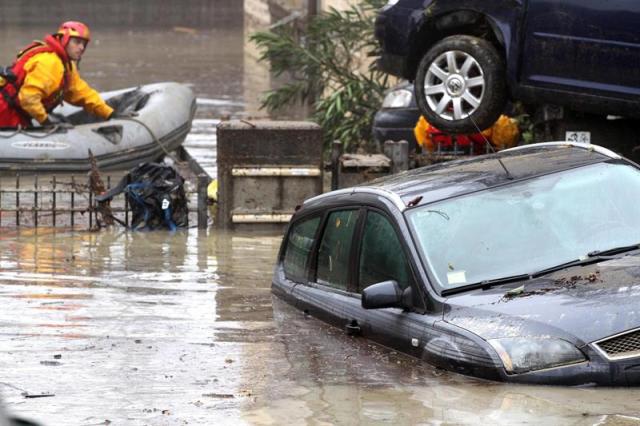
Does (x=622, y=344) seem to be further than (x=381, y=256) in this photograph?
No

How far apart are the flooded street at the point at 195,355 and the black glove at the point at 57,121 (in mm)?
4602


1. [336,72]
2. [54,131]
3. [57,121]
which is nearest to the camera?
[54,131]

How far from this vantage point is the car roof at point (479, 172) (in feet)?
25.5

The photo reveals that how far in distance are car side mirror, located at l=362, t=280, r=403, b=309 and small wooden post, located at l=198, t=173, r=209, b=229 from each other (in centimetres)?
672

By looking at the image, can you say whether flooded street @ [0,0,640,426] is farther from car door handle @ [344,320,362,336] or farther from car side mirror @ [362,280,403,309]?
car side mirror @ [362,280,403,309]

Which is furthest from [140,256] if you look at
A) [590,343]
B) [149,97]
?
[149,97]

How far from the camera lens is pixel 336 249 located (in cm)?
839

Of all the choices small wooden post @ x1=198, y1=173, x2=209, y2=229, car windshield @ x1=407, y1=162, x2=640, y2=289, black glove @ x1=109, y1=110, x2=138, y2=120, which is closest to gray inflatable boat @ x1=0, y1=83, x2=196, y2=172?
black glove @ x1=109, y1=110, x2=138, y2=120

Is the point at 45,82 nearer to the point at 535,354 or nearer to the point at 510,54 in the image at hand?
the point at 510,54

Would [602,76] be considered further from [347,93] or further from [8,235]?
[347,93]

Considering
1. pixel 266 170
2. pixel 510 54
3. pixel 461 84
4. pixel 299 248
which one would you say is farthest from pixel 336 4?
pixel 299 248

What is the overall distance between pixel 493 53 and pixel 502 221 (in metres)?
5.38

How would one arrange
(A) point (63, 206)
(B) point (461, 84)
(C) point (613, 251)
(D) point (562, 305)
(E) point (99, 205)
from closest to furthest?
(D) point (562, 305) → (C) point (613, 251) → (B) point (461, 84) → (E) point (99, 205) → (A) point (63, 206)

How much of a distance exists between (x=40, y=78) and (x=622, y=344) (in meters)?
13.2
